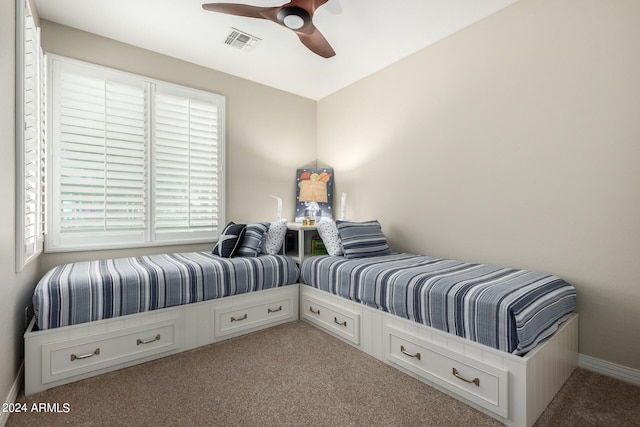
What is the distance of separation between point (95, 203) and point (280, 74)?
219 centimetres

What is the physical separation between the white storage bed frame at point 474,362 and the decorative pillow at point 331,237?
58cm

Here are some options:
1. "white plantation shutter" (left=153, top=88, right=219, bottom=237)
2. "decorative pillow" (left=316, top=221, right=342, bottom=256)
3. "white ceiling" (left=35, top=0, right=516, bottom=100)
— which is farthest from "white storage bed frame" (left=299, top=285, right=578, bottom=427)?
"white ceiling" (left=35, top=0, right=516, bottom=100)

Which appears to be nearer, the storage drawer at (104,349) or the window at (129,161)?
the storage drawer at (104,349)

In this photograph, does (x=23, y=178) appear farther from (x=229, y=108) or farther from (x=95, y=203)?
(x=229, y=108)

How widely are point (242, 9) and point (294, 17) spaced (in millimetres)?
328

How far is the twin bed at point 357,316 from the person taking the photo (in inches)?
60.9

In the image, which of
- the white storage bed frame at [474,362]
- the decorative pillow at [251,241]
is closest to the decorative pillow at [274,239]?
the decorative pillow at [251,241]

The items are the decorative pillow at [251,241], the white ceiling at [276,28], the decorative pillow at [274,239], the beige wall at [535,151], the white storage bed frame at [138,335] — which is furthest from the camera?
the decorative pillow at [274,239]

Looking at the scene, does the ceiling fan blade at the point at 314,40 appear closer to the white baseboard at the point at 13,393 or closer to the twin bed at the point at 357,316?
the twin bed at the point at 357,316

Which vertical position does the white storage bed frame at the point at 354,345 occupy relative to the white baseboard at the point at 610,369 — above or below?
above

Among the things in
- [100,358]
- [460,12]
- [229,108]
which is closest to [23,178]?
[100,358]

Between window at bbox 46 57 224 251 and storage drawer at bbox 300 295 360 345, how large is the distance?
1.29m

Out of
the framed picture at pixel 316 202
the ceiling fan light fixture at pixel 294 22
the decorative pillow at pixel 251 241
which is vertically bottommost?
the decorative pillow at pixel 251 241

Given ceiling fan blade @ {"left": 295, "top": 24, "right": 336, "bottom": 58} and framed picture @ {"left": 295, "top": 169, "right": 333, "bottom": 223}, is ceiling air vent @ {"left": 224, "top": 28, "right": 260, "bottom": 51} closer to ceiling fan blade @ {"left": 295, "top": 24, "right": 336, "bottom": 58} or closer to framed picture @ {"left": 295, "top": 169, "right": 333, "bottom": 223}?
ceiling fan blade @ {"left": 295, "top": 24, "right": 336, "bottom": 58}
